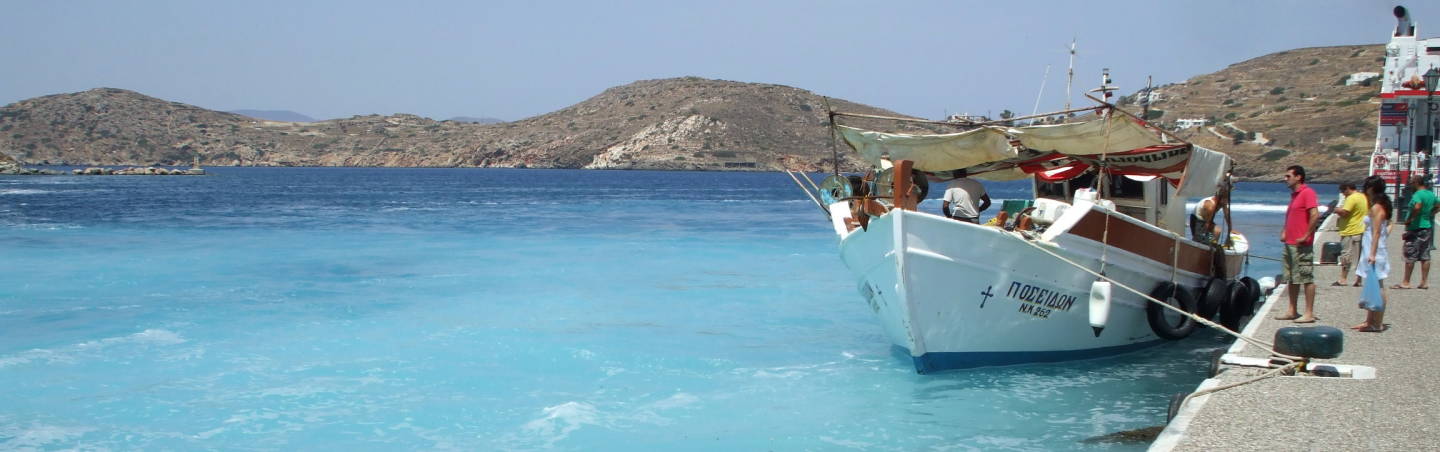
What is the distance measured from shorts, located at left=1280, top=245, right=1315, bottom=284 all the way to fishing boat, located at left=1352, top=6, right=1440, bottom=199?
30402mm

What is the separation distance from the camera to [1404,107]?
42.3 metres

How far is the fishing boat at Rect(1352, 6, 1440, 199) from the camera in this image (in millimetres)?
40188

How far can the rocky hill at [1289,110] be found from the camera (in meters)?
95.9

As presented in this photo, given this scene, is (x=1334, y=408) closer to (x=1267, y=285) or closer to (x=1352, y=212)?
(x=1352, y=212)

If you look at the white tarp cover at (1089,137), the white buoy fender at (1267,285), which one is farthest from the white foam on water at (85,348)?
the white buoy fender at (1267,285)

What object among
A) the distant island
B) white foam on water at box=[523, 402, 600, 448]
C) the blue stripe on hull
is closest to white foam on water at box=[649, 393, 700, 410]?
white foam on water at box=[523, 402, 600, 448]

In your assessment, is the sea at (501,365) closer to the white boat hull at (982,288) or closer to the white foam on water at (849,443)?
the white foam on water at (849,443)

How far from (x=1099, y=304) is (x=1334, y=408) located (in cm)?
423

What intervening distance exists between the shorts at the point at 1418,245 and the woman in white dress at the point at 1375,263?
2.22m

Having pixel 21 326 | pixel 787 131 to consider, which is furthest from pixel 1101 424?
pixel 787 131

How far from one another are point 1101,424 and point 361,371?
8.12 meters

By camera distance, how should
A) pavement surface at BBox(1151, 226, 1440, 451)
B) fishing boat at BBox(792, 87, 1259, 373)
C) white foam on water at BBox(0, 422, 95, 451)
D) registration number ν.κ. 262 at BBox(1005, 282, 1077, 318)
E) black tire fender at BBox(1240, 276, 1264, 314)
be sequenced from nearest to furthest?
pavement surface at BBox(1151, 226, 1440, 451) < white foam on water at BBox(0, 422, 95, 451) < fishing boat at BBox(792, 87, 1259, 373) < registration number ν.κ. 262 at BBox(1005, 282, 1077, 318) < black tire fender at BBox(1240, 276, 1264, 314)

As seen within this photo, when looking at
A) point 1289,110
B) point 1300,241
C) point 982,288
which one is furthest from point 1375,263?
point 1289,110

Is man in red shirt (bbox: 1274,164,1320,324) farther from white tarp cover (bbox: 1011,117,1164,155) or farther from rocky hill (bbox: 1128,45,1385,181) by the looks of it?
rocky hill (bbox: 1128,45,1385,181)
